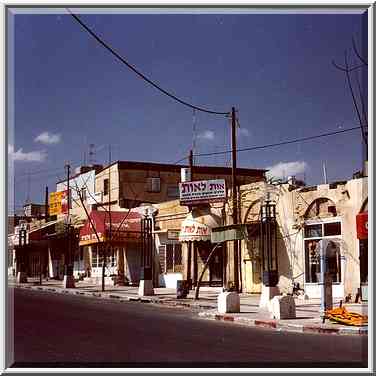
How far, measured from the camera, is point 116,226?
40406mm

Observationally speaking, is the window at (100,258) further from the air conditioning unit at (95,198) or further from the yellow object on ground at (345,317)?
the yellow object on ground at (345,317)

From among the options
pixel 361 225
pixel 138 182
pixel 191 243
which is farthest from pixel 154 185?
pixel 361 225

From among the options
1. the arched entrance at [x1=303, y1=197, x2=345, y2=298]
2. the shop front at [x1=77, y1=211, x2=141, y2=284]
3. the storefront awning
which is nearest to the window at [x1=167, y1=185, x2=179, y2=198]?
the shop front at [x1=77, y1=211, x2=141, y2=284]

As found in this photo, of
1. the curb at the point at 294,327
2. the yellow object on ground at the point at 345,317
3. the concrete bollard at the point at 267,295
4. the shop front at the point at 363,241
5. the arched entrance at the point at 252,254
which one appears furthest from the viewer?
the arched entrance at the point at 252,254

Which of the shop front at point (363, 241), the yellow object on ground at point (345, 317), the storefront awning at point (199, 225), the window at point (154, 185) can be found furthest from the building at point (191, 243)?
the yellow object on ground at point (345, 317)

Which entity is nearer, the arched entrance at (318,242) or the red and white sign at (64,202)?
the arched entrance at (318,242)

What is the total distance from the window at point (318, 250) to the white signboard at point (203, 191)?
581 cm

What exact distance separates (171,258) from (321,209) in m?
12.4

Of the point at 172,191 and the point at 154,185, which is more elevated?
the point at 154,185

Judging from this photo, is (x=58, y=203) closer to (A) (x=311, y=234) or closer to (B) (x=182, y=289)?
(B) (x=182, y=289)

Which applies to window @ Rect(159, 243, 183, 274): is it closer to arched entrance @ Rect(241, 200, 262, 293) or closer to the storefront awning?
the storefront awning

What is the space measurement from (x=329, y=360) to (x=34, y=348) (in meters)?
5.12

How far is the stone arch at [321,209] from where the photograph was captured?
84.4ft

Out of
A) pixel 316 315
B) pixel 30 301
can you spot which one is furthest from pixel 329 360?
pixel 30 301
